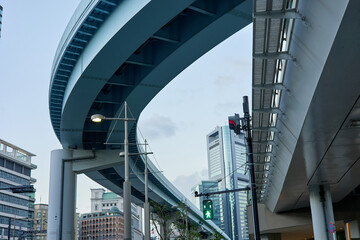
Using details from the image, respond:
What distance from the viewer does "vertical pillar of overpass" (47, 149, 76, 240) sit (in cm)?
3081

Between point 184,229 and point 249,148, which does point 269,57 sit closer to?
point 249,148

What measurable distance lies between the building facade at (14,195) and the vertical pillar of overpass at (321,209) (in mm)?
101077

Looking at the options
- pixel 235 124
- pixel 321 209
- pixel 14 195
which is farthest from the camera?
pixel 14 195

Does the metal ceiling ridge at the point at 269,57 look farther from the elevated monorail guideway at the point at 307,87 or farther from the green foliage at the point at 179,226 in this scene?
the green foliage at the point at 179,226

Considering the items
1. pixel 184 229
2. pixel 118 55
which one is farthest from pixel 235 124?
pixel 184 229

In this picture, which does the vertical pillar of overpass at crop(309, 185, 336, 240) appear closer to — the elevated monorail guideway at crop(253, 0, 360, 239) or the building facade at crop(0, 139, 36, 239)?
the elevated monorail guideway at crop(253, 0, 360, 239)

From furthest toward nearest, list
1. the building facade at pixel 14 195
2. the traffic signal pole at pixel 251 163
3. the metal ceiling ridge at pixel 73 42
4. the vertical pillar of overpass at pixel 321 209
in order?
1. the building facade at pixel 14 195
2. the vertical pillar of overpass at pixel 321 209
3. the metal ceiling ridge at pixel 73 42
4. the traffic signal pole at pixel 251 163

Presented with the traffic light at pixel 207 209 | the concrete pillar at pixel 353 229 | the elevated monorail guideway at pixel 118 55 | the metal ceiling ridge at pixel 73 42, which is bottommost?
the concrete pillar at pixel 353 229

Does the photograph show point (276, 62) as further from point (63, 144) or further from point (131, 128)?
point (63, 144)

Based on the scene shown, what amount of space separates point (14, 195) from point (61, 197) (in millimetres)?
101073

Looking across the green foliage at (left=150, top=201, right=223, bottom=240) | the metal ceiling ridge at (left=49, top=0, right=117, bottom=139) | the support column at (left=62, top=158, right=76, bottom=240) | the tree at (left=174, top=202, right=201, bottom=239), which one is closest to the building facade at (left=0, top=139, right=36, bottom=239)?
the green foliage at (left=150, top=201, right=223, bottom=240)

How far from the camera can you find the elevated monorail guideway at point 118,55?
53.4 feet

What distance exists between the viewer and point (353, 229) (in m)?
36.7

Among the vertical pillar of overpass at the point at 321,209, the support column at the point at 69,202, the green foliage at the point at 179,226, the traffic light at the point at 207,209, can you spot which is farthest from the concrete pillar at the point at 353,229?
the support column at the point at 69,202
